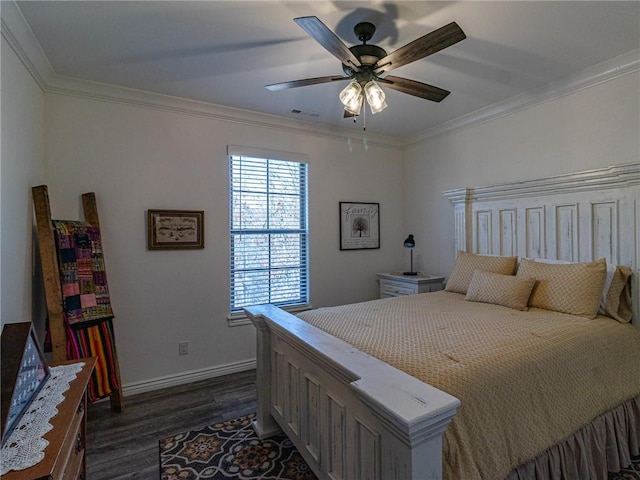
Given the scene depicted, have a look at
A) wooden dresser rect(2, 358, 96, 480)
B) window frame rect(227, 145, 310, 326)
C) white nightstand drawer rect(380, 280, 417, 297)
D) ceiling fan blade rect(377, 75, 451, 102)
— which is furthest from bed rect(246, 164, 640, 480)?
ceiling fan blade rect(377, 75, 451, 102)

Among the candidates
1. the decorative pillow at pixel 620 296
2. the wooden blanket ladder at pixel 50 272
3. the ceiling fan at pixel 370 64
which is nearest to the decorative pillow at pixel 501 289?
the decorative pillow at pixel 620 296

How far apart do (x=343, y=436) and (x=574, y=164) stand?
2812 mm

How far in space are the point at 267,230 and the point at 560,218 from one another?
2716mm

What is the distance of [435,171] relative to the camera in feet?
13.0

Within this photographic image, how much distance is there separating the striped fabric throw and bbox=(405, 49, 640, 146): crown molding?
3675mm

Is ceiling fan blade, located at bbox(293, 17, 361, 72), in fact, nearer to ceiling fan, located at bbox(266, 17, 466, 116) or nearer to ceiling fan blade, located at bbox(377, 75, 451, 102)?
ceiling fan, located at bbox(266, 17, 466, 116)

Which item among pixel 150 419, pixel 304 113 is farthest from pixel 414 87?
pixel 150 419

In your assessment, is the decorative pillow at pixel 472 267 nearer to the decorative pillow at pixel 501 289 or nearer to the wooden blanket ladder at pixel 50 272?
the decorative pillow at pixel 501 289

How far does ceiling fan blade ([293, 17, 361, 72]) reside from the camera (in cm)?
143

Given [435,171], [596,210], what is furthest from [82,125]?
[596,210]

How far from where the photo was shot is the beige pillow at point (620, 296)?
7.48ft

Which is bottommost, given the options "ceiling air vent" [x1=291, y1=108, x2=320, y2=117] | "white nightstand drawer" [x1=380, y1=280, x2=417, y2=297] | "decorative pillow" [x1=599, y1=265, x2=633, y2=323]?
"white nightstand drawer" [x1=380, y1=280, x2=417, y2=297]

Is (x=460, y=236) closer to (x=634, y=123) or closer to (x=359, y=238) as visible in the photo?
(x=359, y=238)

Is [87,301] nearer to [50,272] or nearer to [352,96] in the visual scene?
[50,272]
